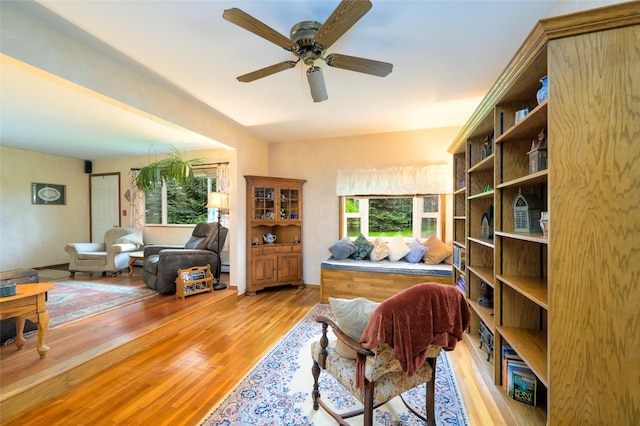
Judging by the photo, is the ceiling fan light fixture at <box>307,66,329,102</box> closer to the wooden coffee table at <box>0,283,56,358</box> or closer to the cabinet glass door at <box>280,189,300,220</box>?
the cabinet glass door at <box>280,189,300,220</box>

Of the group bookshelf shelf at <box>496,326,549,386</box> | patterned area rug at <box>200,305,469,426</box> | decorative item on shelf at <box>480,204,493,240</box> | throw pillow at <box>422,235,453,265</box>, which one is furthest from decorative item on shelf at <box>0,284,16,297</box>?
throw pillow at <box>422,235,453,265</box>

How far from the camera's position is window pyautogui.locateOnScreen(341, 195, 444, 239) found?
13.8 ft

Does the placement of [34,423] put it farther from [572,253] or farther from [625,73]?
[625,73]

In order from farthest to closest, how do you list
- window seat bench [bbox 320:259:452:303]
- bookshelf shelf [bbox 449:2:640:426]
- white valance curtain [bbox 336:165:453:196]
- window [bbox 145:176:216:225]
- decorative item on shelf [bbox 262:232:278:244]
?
window [bbox 145:176:216:225] < decorative item on shelf [bbox 262:232:278:244] < white valance curtain [bbox 336:165:453:196] < window seat bench [bbox 320:259:452:303] < bookshelf shelf [bbox 449:2:640:426]

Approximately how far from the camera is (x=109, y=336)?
2.49 metres

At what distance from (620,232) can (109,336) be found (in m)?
3.72

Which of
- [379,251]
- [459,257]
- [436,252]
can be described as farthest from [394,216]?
[459,257]

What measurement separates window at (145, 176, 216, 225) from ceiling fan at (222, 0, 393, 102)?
3.88 meters

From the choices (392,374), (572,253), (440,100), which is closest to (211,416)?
(392,374)

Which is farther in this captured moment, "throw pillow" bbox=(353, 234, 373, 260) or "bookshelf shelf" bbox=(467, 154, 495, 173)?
"throw pillow" bbox=(353, 234, 373, 260)

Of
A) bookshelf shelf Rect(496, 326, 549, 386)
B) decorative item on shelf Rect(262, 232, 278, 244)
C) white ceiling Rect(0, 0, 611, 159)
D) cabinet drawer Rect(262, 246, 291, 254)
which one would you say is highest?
white ceiling Rect(0, 0, 611, 159)

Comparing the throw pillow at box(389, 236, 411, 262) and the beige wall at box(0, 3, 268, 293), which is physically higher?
the beige wall at box(0, 3, 268, 293)

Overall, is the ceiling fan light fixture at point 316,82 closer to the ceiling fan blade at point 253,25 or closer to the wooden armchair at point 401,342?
the ceiling fan blade at point 253,25

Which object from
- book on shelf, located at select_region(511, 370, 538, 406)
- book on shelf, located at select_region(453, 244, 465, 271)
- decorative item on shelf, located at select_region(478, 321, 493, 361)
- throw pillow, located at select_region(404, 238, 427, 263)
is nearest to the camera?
book on shelf, located at select_region(511, 370, 538, 406)
